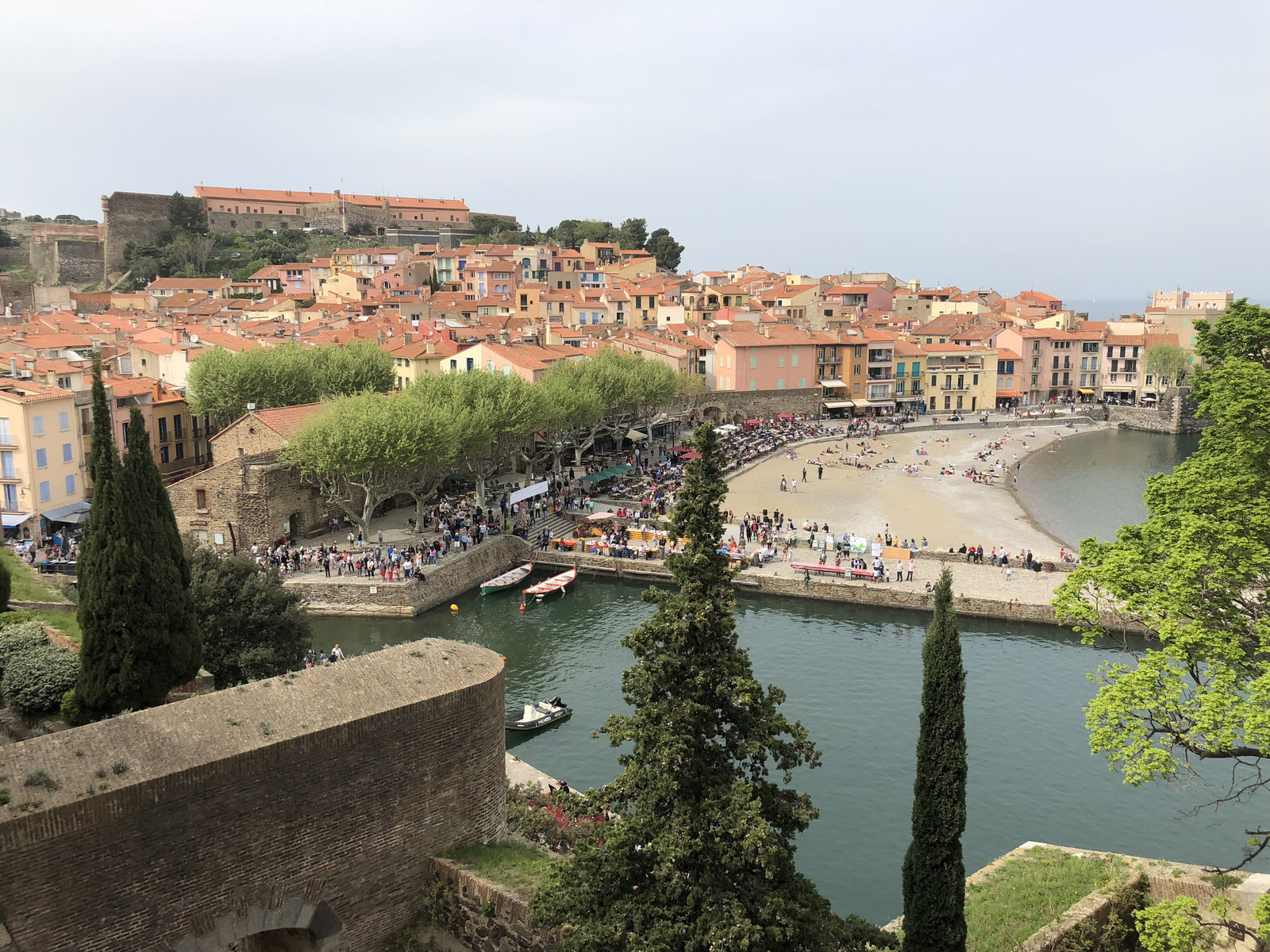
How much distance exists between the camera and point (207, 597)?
69.5 ft

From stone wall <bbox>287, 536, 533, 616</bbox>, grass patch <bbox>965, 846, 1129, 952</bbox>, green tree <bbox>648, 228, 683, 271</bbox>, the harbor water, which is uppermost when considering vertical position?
green tree <bbox>648, 228, 683, 271</bbox>

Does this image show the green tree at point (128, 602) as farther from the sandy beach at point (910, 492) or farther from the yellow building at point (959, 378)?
the yellow building at point (959, 378)

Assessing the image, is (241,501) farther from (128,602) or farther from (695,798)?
(695,798)

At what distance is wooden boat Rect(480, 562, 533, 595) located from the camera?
36.2 m

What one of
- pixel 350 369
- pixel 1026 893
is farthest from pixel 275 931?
pixel 350 369

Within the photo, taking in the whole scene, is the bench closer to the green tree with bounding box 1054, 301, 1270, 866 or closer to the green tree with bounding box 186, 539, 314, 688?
the green tree with bounding box 186, 539, 314, 688

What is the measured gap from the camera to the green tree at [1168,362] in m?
86.1

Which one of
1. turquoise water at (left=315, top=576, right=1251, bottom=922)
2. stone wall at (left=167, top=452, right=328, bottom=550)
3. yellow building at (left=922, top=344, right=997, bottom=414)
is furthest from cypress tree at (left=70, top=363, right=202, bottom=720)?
yellow building at (left=922, top=344, right=997, bottom=414)

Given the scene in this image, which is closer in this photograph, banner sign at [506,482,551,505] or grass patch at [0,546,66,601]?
grass patch at [0,546,66,601]

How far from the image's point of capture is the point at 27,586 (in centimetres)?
2533

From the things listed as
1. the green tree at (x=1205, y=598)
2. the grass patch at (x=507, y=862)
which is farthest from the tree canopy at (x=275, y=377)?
the green tree at (x=1205, y=598)

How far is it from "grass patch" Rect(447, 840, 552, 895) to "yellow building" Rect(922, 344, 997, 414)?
75470mm

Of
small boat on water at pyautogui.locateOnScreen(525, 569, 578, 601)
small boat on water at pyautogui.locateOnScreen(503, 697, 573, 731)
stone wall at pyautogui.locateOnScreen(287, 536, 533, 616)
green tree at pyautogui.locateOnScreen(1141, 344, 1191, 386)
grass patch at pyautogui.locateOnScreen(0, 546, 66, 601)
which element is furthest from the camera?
green tree at pyautogui.locateOnScreen(1141, 344, 1191, 386)

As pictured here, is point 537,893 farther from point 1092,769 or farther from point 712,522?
point 1092,769
